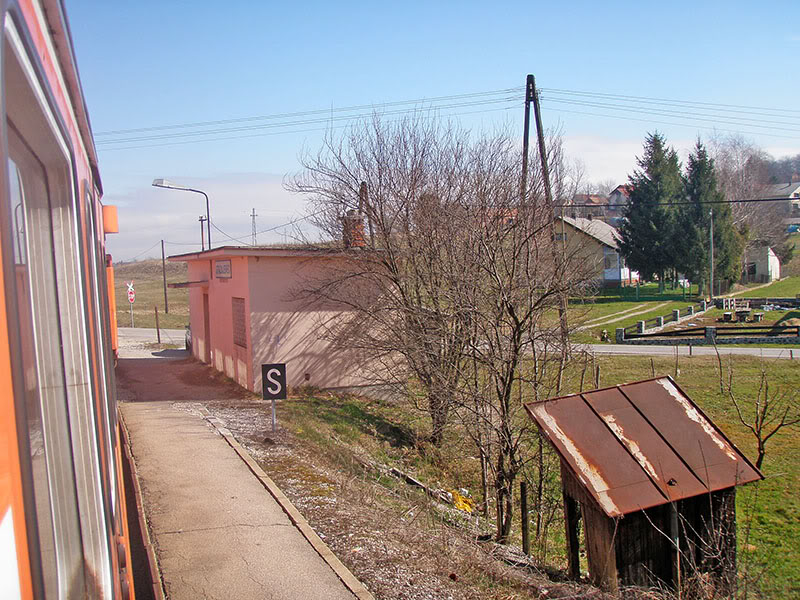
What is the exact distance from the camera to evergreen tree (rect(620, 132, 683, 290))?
47.3 m

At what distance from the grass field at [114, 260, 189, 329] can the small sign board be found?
23165 millimetres

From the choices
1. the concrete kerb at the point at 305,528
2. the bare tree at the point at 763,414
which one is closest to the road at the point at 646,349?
the bare tree at the point at 763,414

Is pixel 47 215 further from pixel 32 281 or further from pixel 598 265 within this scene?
pixel 598 265

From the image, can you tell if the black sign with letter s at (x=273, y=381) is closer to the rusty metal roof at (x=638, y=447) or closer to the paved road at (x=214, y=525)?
Result: the paved road at (x=214, y=525)

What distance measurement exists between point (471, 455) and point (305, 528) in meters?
5.68

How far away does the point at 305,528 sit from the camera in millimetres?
6855

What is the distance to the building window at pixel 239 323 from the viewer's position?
644 inches

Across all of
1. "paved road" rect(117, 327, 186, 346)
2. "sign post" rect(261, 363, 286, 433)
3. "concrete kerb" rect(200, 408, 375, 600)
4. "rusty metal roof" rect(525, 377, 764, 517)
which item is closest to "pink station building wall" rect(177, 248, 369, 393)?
"sign post" rect(261, 363, 286, 433)

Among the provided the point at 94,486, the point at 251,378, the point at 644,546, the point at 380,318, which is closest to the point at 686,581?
the point at 644,546

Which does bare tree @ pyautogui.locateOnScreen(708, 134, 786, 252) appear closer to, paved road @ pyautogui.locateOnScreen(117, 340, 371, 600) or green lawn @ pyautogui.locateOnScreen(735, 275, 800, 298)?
green lawn @ pyautogui.locateOnScreen(735, 275, 800, 298)

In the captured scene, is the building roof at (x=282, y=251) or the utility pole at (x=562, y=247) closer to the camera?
the utility pole at (x=562, y=247)

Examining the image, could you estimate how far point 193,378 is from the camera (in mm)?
18688

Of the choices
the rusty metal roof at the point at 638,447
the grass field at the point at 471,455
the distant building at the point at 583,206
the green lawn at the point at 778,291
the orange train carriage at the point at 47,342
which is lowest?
the grass field at the point at 471,455

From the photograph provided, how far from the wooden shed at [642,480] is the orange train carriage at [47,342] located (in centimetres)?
580
